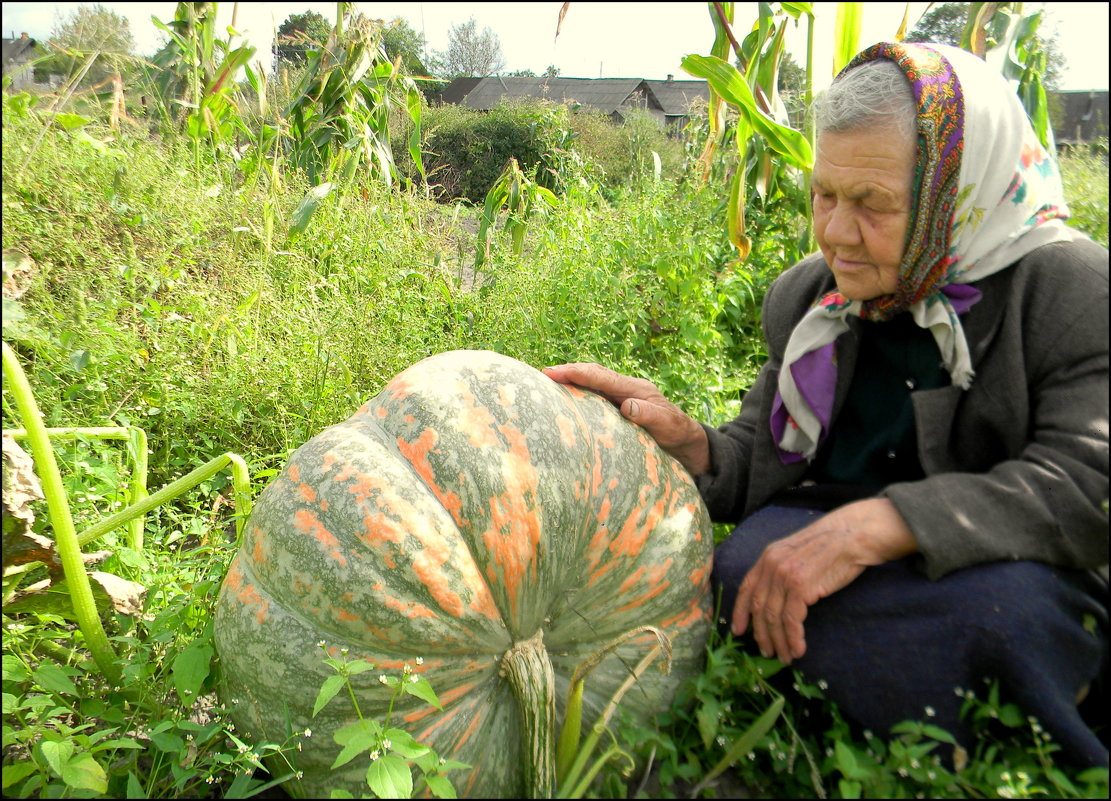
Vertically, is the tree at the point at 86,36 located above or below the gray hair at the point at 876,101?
above

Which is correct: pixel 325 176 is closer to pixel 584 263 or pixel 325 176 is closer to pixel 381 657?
pixel 584 263

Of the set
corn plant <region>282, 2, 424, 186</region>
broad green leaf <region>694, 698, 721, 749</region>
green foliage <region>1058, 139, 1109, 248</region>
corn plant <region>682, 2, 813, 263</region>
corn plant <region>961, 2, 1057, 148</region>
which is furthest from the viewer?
green foliage <region>1058, 139, 1109, 248</region>

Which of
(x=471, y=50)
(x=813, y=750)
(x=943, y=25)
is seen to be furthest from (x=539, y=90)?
(x=943, y=25)

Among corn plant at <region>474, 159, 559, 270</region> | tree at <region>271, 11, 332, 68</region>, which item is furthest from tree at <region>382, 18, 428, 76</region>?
corn plant at <region>474, 159, 559, 270</region>

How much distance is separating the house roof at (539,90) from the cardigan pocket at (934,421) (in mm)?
872

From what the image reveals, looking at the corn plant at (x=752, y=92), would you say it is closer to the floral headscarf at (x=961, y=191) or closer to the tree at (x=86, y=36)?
the floral headscarf at (x=961, y=191)

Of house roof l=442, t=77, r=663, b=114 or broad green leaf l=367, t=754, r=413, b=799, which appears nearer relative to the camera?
broad green leaf l=367, t=754, r=413, b=799

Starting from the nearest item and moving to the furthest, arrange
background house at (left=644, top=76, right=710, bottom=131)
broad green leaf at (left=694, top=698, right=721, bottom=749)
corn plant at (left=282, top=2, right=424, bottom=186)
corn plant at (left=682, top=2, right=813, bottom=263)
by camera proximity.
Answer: broad green leaf at (left=694, top=698, right=721, bottom=749) → corn plant at (left=282, top=2, right=424, bottom=186) → background house at (left=644, top=76, right=710, bottom=131) → corn plant at (left=682, top=2, right=813, bottom=263)

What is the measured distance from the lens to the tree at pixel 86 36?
1.21 metres

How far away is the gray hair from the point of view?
1.52m

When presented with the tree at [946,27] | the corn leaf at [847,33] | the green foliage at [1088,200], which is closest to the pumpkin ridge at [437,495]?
the corn leaf at [847,33]

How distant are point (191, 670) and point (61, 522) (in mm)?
372

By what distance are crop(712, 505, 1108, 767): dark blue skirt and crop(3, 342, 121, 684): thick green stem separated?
1.39m

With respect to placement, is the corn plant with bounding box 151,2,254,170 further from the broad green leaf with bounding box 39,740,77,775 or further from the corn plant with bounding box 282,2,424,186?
the broad green leaf with bounding box 39,740,77,775
